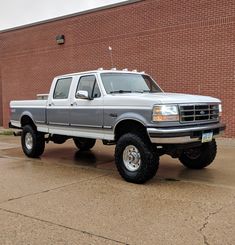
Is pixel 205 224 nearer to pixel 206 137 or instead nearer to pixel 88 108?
pixel 206 137

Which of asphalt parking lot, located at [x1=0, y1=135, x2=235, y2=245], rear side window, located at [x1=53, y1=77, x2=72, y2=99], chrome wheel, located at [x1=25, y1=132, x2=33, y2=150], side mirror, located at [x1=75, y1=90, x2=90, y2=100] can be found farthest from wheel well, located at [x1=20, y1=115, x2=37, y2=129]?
side mirror, located at [x1=75, y1=90, x2=90, y2=100]

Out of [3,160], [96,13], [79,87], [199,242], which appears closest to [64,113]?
[79,87]

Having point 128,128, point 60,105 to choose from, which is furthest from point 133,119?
point 60,105

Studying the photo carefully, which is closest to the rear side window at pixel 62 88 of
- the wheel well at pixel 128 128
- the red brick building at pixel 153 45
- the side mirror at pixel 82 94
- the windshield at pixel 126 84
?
the side mirror at pixel 82 94

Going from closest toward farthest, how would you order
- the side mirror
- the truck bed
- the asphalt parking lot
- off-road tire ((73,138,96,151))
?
the asphalt parking lot
the side mirror
the truck bed
off-road tire ((73,138,96,151))

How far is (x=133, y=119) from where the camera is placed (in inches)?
299

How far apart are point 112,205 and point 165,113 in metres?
1.89

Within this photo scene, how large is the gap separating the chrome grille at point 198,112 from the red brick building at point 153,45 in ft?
17.3

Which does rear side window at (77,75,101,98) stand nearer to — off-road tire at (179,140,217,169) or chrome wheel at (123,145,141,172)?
chrome wheel at (123,145,141,172)

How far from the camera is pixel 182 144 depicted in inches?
295

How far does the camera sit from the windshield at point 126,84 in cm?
→ 862

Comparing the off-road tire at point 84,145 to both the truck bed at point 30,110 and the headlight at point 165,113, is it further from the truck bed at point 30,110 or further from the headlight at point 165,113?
the headlight at point 165,113

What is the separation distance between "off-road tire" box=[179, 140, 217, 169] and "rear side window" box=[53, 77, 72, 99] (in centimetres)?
297

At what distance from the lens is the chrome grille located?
7.36 meters
